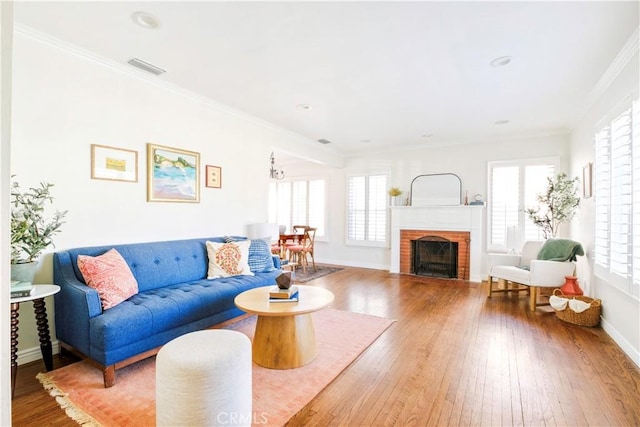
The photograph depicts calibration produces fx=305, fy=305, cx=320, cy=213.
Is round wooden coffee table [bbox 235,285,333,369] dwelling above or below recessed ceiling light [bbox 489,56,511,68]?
below

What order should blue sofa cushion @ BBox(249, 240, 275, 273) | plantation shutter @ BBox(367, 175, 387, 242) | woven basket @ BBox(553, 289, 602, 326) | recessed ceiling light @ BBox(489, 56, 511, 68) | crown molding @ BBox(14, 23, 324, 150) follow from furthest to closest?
1. plantation shutter @ BBox(367, 175, 387, 242)
2. blue sofa cushion @ BBox(249, 240, 275, 273)
3. woven basket @ BBox(553, 289, 602, 326)
4. recessed ceiling light @ BBox(489, 56, 511, 68)
5. crown molding @ BBox(14, 23, 324, 150)

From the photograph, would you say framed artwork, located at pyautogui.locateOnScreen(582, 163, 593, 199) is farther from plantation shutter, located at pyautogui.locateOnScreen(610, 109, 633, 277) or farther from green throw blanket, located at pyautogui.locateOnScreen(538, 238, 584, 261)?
plantation shutter, located at pyautogui.locateOnScreen(610, 109, 633, 277)

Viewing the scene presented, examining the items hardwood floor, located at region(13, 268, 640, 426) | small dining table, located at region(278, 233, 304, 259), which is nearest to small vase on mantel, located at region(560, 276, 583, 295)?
hardwood floor, located at region(13, 268, 640, 426)

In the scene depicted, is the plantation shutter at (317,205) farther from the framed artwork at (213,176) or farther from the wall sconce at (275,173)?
the framed artwork at (213,176)

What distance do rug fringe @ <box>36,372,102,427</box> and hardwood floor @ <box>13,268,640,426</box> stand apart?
0.12ft

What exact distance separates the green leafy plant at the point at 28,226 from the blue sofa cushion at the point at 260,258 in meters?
1.89

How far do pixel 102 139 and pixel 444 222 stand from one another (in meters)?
5.41

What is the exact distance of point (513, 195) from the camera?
5445mm

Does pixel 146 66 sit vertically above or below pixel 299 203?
above

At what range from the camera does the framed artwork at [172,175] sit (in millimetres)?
3308

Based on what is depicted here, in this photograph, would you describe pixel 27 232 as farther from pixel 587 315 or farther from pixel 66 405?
pixel 587 315

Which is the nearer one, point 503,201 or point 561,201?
point 561,201

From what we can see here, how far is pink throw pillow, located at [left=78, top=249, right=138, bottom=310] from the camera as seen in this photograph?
233 cm

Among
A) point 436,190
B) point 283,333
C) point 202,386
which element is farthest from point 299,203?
point 202,386
